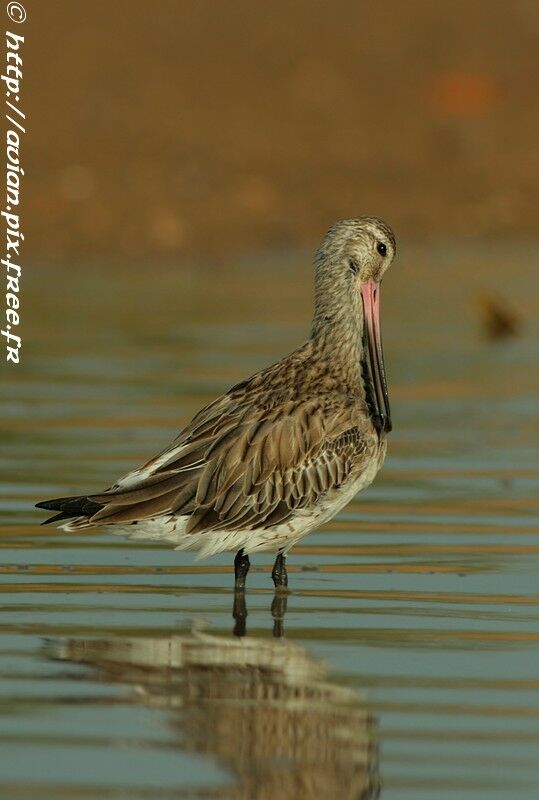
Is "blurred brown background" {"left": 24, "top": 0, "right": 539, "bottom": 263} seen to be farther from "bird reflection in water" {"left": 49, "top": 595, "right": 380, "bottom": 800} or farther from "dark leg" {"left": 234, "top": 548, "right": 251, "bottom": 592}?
"bird reflection in water" {"left": 49, "top": 595, "right": 380, "bottom": 800}

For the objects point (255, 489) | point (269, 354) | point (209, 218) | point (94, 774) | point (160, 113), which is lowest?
point (94, 774)

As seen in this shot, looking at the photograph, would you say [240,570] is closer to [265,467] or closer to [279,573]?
[279,573]

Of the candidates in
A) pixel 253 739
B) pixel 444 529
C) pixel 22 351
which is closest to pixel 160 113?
pixel 22 351

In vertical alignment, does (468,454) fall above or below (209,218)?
below

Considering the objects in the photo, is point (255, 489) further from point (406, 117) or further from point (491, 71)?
point (491, 71)

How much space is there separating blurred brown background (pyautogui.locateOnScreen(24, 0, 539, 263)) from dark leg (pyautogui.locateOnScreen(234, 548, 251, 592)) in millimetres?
20685

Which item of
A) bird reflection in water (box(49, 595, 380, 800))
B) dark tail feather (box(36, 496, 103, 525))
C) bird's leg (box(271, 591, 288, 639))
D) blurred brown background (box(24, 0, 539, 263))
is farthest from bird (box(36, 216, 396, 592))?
blurred brown background (box(24, 0, 539, 263))

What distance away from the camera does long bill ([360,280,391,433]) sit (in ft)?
37.4

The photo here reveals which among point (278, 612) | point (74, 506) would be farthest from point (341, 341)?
point (74, 506)

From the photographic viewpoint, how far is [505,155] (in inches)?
1505

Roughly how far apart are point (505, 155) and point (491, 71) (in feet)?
17.2

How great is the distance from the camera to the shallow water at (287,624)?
783 centimetres

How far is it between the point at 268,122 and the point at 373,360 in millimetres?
28438

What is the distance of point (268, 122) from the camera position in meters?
39.7
